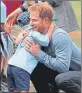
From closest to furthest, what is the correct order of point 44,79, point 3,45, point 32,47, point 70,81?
1. point 70,81
2. point 32,47
3. point 44,79
4. point 3,45

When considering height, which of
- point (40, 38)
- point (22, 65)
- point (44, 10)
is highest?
point (44, 10)

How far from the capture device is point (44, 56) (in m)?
4.84

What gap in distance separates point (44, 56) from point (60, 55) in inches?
6.4

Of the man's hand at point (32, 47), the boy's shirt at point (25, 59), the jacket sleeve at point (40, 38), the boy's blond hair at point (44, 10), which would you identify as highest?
the boy's blond hair at point (44, 10)

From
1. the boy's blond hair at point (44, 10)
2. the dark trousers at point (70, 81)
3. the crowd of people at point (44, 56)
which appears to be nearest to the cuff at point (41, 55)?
the crowd of people at point (44, 56)

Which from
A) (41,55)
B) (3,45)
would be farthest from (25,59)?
(3,45)

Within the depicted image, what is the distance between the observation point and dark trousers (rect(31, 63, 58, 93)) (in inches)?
203

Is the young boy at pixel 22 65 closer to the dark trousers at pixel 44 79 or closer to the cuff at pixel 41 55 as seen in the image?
the cuff at pixel 41 55

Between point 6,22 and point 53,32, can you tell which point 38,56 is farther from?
point 6,22

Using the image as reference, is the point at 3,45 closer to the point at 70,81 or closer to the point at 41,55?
the point at 41,55

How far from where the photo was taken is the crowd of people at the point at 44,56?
15.8 feet

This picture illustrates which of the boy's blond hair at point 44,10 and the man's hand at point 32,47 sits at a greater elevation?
the boy's blond hair at point 44,10

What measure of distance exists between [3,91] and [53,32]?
3.99 ft


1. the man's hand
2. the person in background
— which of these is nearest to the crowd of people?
the man's hand
